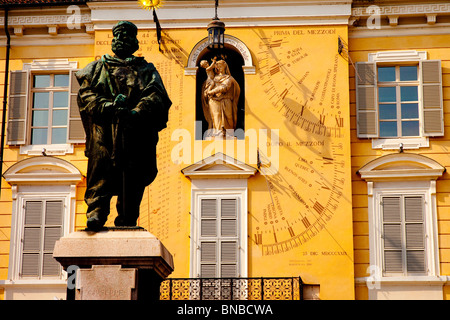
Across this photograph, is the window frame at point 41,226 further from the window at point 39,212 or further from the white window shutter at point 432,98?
the white window shutter at point 432,98

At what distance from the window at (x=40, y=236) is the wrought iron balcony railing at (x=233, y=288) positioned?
105 inches

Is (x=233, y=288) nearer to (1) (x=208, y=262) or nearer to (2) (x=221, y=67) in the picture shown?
(1) (x=208, y=262)

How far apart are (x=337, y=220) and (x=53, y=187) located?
6.18 metres

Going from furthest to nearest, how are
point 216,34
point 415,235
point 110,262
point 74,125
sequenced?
point 74,125
point 415,235
point 216,34
point 110,262

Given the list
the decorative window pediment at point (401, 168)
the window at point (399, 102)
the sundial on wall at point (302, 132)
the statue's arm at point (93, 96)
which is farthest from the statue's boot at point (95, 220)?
the window at point (399, 102)

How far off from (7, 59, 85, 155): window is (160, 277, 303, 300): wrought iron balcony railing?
4.13m

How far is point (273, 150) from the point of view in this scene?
1912cm

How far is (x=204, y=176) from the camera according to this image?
19.0 m

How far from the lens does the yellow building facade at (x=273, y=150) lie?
1861cm

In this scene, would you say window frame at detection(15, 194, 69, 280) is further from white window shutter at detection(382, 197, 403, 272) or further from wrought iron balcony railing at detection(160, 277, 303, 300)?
white window shutter at detection(382, 197, 403, 272)

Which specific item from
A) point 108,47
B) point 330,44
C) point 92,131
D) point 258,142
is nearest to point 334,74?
point 330,44

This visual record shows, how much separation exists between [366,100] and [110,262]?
39.7 feet

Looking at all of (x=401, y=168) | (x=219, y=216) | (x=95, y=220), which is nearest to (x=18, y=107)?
(x=219, y=216)

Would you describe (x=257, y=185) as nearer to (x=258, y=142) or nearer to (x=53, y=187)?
(x=258, y=142)
